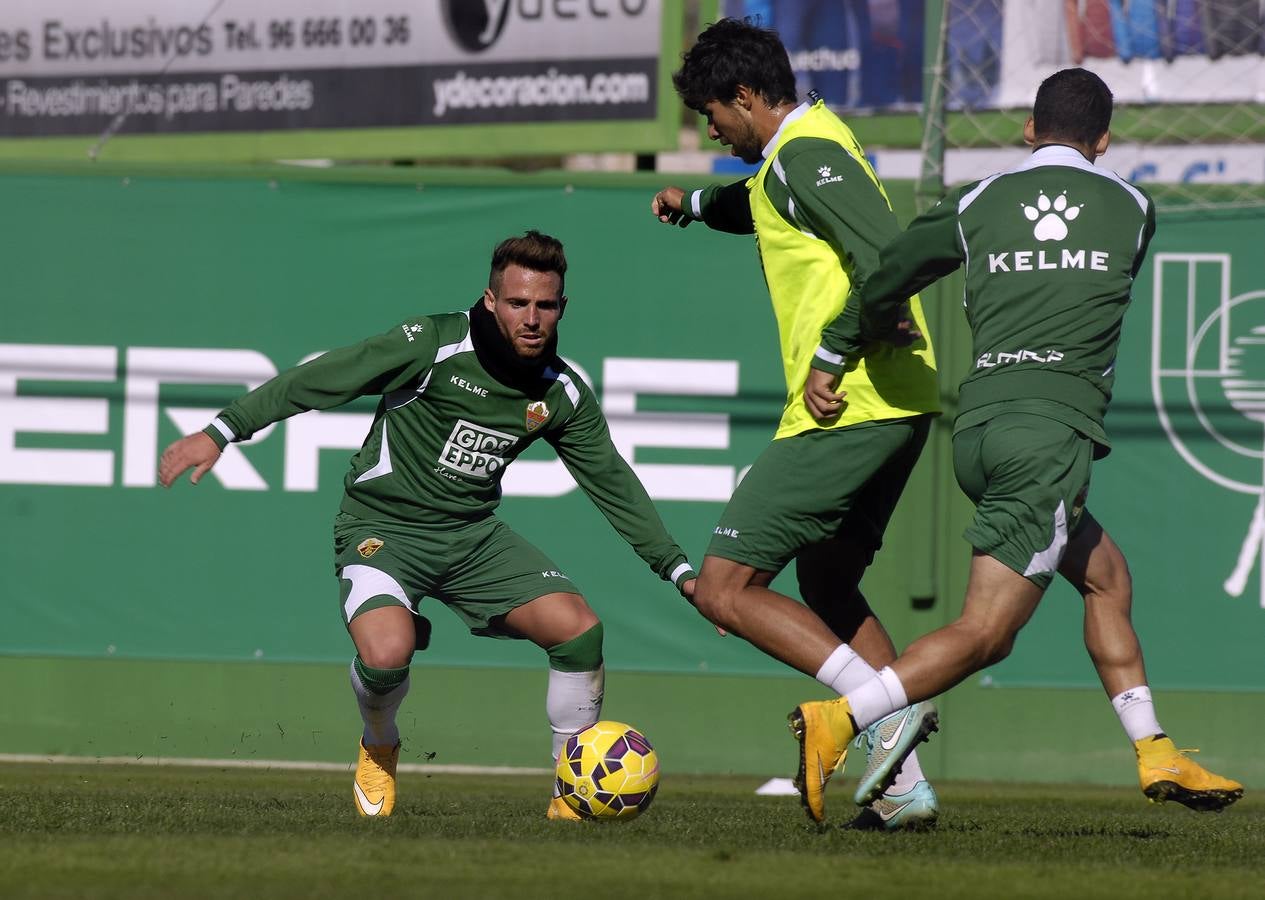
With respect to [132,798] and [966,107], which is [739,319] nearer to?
[966,107]

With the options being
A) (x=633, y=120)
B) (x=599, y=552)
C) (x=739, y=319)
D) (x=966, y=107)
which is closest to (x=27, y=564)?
(x=599, y=552)

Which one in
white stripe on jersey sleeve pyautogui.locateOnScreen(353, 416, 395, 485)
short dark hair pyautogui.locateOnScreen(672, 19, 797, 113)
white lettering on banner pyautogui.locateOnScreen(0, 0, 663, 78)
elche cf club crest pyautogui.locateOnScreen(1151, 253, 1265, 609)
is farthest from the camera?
white lettering on banner pyautogui.locateOnScreen(0, 0, 663, 78)

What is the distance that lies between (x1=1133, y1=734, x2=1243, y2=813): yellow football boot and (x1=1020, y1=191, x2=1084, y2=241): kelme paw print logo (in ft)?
4.85

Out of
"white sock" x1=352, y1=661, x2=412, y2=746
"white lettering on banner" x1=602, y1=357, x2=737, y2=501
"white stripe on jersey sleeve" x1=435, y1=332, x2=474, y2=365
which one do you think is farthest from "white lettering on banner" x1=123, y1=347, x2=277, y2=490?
"white sock" x1=352, y1=661, x2=412, y2=746

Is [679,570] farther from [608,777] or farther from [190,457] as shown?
[190,457]

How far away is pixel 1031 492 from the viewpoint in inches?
184

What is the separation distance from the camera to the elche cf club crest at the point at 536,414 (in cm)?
603

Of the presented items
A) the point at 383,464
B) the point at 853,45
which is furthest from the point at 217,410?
the point at 853,45

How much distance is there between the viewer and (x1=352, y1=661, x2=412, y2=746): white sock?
582cm

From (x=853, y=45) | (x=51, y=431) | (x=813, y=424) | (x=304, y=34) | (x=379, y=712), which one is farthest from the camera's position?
(x=304, y=34)

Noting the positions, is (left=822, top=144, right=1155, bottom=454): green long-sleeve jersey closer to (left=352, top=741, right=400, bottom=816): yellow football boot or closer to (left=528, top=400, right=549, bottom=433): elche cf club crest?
(left=528, top=400, right=549, bottom=433): elche cf club crest

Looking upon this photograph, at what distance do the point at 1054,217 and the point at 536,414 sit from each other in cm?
199

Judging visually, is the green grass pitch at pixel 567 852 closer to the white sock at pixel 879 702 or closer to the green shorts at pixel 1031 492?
the white sock at pixel 879 702

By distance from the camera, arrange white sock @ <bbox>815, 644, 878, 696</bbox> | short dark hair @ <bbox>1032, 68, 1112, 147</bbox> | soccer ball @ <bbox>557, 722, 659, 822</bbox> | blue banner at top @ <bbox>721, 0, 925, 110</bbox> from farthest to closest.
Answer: blue banner at top @ <bbox>721, 0, 925, 110</bbox> → soccer ball @ <bbox>557, 722, 659, 822</bbox> → short dark hair @ <bbox>1032, 68, 1112, 147</bbox> → white sock @ <bbox>815, 644, 878, 696</bbox>
